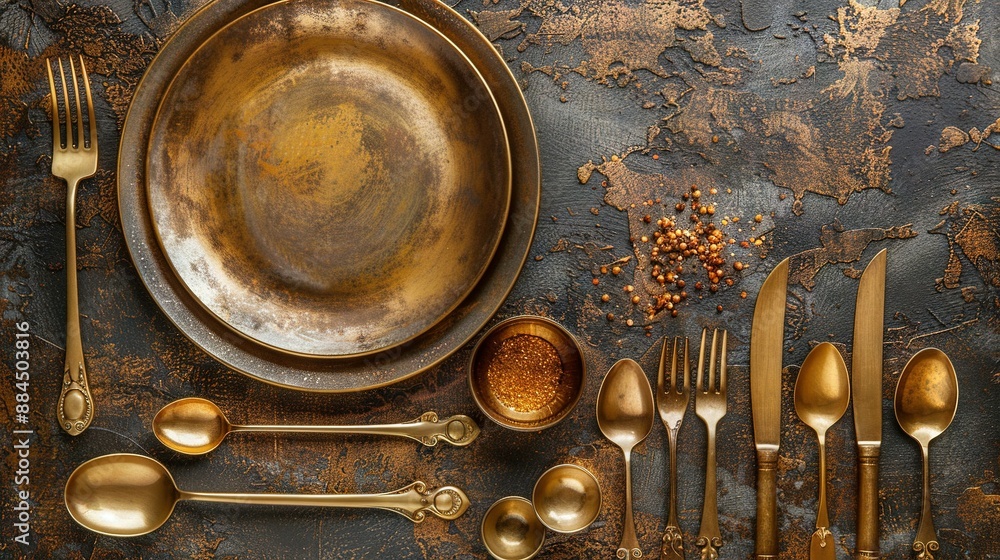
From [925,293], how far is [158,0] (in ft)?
4.31

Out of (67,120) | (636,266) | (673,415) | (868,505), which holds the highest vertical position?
(67,120)

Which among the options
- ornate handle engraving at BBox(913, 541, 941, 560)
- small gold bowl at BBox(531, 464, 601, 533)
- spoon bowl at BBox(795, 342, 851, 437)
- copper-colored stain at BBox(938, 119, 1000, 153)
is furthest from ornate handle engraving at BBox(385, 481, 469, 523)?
copper-colored stain at BBox(938, 119, 1000, 153)

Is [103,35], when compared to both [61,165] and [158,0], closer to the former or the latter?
[158,0]

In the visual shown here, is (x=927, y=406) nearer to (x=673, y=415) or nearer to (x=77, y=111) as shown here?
(x=673, y=415)

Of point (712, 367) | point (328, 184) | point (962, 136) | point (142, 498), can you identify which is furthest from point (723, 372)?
point (142, 498)

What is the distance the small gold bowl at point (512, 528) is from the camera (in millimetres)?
953

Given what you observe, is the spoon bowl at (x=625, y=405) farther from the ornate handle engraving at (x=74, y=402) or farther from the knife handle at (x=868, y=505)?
the ornate handle engraving at (x=74, y=402)

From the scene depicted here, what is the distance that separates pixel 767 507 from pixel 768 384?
192 millimetres

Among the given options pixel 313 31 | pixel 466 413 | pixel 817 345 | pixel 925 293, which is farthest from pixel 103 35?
pixel 925 293

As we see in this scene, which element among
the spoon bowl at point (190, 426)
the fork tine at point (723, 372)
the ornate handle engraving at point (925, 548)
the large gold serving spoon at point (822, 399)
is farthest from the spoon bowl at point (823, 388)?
the spoon bowl at point (190, 426)

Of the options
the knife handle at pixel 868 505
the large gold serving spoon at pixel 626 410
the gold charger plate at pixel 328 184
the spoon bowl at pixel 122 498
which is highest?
the gold charger plate at pixel 328 184

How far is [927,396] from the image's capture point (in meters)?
0.95

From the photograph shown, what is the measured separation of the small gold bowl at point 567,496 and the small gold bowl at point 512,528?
30mm

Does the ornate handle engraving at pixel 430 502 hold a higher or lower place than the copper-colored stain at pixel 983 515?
lower
